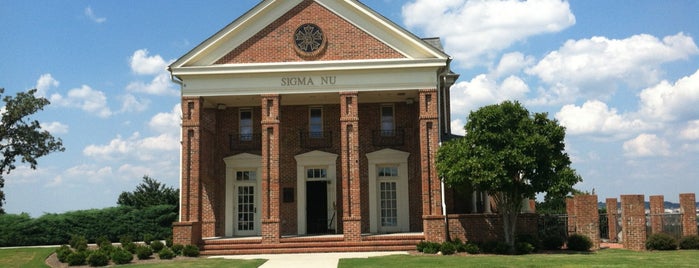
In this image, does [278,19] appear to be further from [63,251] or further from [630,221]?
[630,221]

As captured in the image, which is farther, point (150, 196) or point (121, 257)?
point (150, 196)

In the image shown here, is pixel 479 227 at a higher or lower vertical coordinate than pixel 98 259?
higher

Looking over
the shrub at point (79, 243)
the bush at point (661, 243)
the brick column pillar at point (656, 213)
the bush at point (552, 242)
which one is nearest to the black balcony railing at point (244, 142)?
the shrub at point (79, 243)

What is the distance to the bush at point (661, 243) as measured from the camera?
2230 centimetres

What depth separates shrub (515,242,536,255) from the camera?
21281mm

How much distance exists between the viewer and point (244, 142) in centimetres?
2669

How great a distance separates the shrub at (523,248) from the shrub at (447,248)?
2164 mm

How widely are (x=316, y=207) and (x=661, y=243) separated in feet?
43.2

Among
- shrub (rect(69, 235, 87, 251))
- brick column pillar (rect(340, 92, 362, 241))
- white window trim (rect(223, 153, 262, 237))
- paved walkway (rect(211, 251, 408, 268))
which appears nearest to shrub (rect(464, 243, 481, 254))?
paved walkway (rect(211, 251, 408, 268))

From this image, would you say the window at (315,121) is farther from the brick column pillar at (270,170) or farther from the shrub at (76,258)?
the shrub at (76,258)

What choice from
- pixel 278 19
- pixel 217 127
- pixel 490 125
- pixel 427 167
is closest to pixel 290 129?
pixel 217 127

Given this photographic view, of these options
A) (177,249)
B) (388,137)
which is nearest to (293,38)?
(388,137)

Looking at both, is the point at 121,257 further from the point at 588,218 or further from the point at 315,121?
the point at 588,218

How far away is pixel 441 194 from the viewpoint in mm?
22906
